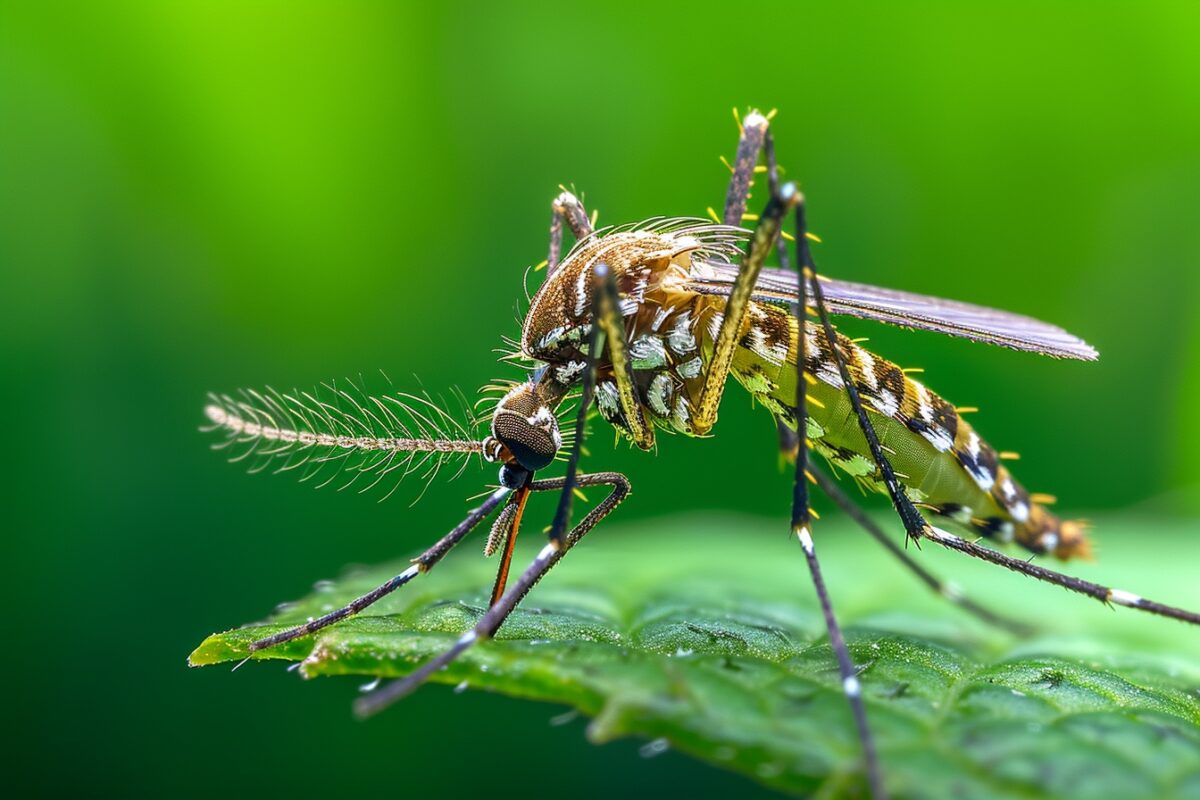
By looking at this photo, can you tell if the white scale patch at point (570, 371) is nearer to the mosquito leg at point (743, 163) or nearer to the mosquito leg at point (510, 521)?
the mosquito leg at point (510, 521)

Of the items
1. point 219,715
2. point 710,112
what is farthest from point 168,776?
point 710,112

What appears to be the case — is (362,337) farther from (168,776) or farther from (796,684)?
(796,684)

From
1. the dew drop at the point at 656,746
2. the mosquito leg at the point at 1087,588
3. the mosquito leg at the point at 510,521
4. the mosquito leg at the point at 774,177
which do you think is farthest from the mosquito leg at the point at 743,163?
the dew drop at the point at 656,746

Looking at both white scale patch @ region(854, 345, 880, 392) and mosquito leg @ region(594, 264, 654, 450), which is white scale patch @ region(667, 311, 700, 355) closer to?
mosquito leg @ region(594, 264, 654, 450)

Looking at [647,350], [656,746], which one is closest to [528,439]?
[647,350]

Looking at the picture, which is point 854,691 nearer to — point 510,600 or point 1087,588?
point 510,600
